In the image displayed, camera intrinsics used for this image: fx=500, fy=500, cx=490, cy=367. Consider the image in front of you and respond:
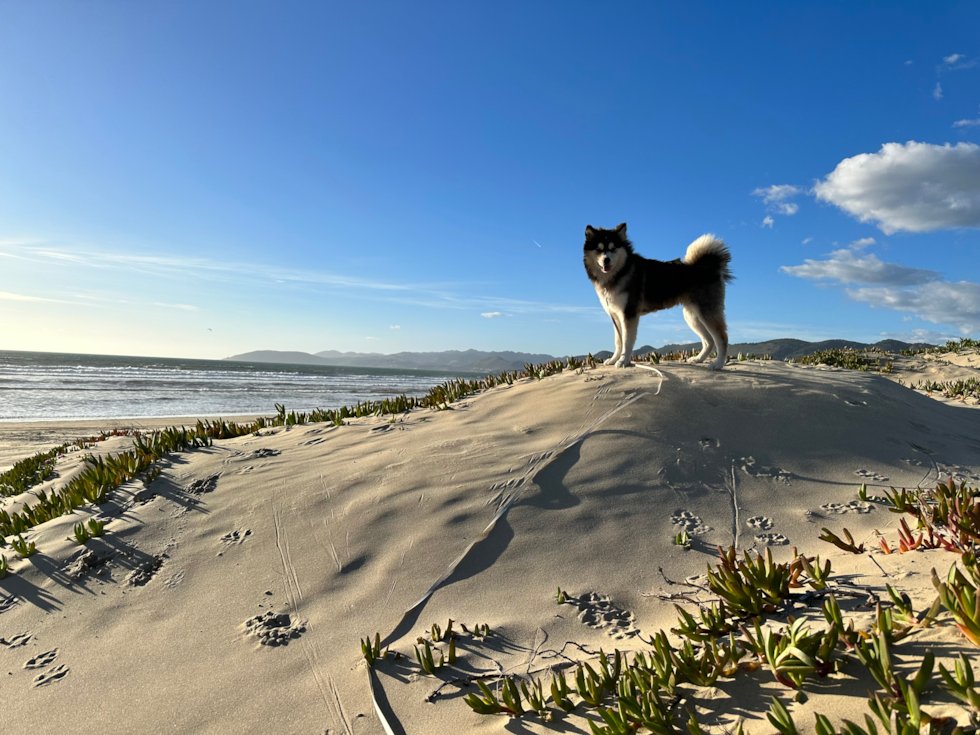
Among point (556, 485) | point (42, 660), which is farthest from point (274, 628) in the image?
point (556, 485)

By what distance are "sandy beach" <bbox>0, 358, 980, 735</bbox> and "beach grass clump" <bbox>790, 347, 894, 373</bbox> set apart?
711 cm

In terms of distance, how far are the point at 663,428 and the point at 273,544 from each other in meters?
3.68

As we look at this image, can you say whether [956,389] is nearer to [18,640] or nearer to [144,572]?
[144,572]

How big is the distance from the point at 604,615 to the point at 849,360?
42.2 feet

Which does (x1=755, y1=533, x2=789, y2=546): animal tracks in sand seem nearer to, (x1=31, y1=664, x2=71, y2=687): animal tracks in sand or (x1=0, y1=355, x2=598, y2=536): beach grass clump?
(x1=0, y1=355, x2=598, y2=536): beach grass clump

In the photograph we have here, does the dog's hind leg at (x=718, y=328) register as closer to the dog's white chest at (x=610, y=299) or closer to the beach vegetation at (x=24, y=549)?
the dog's white chest at (x=610, y=299)

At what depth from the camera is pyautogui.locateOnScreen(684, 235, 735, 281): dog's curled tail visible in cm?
702

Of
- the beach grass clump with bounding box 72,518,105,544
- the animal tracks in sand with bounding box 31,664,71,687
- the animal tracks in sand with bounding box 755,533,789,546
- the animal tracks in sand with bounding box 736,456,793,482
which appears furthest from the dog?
the animal tracks in sand with bounding box 31,664,71,687

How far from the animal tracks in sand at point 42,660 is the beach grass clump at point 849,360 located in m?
13.4

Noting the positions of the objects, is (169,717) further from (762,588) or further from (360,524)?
(762,588)

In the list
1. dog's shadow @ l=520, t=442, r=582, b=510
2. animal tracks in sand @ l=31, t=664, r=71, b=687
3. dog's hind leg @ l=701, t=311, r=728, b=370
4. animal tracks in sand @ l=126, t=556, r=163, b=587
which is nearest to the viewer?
animal tracks in sand @ l=31, t=664, r=71, b=687

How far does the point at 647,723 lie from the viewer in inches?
70.1

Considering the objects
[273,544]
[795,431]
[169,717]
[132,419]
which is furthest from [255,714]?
[132,419]

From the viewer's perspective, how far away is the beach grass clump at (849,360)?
12344mm
